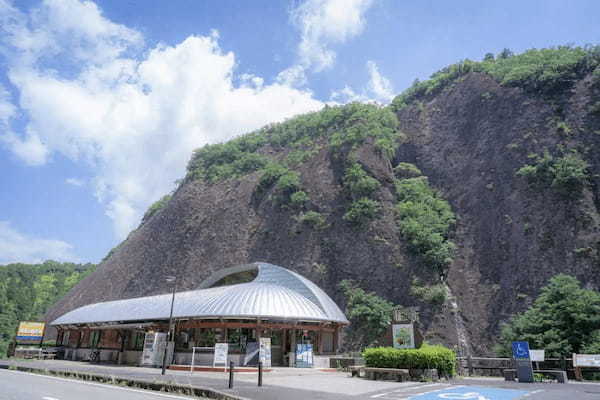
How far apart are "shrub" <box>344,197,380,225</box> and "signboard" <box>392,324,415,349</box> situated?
24852mm

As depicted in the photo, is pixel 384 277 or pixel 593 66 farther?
pixel 593 66

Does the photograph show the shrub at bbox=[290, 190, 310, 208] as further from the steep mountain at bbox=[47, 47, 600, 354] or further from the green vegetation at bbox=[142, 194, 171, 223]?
the green vegetation at bbox=[142, 194, 171, 223]

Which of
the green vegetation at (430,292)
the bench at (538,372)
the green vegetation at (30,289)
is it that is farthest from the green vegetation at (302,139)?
the green vegetation at (30,289)

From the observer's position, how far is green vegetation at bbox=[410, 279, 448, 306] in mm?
36375

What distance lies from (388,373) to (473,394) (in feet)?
20.5

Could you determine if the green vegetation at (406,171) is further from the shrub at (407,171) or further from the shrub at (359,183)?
the shrub at (359,183)

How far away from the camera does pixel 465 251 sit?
4166cm

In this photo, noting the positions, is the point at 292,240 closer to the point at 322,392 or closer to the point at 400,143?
the point at 400,143

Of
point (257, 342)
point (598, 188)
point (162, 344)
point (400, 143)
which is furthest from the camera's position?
point (400, 143)

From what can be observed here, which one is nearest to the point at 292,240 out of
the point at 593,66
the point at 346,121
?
the point at 346,121

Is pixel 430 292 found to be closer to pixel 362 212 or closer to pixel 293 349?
pixel 362 212

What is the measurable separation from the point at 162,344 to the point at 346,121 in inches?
1812

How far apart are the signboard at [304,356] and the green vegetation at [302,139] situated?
3382 cm

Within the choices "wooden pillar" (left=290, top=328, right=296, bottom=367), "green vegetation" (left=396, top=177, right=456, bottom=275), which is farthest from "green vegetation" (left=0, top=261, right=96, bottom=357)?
"green vegetation" (left=396, top=177, right=456, bottom=275)
